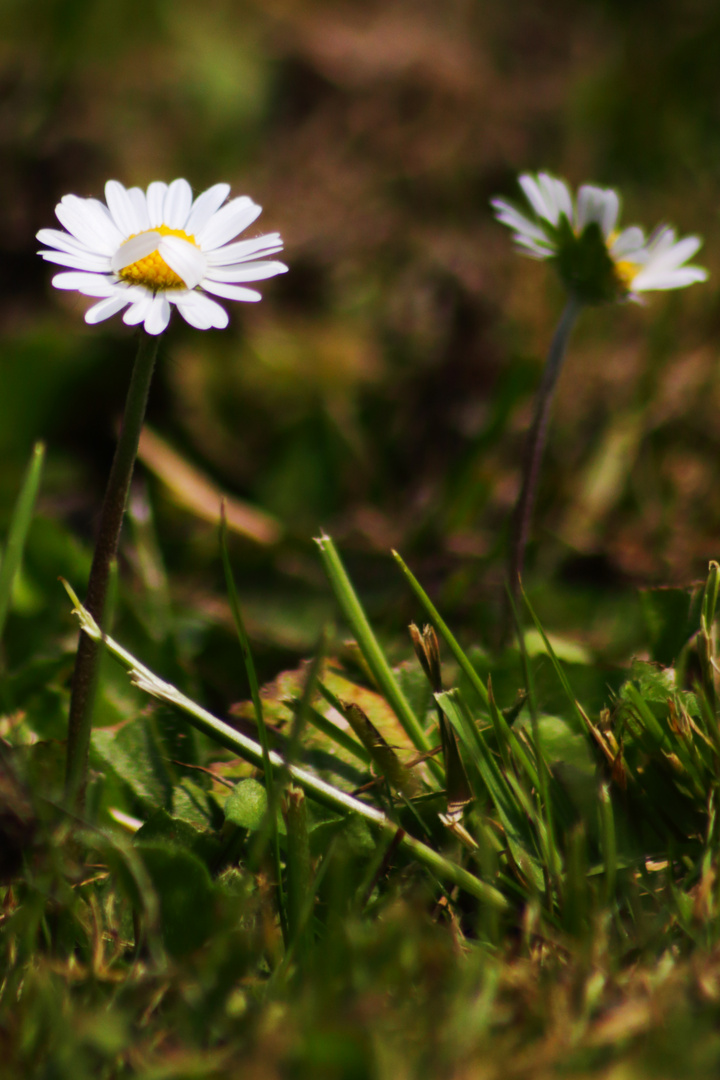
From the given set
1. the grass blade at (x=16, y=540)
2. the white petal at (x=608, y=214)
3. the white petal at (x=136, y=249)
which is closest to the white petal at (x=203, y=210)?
the white petal at (x=136, y=249)

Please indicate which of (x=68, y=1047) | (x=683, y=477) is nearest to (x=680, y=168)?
(x=683, y=477)

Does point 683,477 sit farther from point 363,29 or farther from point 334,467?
point 363,29

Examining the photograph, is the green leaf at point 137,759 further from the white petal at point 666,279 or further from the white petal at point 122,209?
the white petal at point 666,279

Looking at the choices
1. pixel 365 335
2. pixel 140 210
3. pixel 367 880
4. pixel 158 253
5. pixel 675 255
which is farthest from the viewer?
pixel 365 335

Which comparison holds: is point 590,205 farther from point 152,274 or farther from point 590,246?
point 152,274

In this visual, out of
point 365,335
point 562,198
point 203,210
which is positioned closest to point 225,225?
point 203,210
